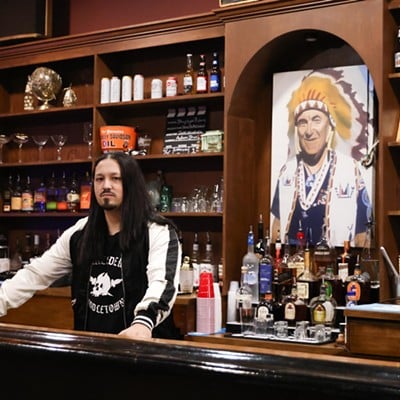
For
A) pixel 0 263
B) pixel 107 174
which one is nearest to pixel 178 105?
pixel 0 263

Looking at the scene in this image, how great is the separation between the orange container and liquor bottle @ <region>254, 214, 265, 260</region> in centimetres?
100

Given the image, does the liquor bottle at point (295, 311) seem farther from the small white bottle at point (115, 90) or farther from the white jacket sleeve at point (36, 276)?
the small white bottle at point (115, 90)

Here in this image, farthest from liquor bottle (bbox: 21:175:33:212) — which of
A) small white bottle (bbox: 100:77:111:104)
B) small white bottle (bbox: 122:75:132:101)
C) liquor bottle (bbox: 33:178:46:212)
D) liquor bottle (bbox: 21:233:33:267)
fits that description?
small white bottle (bbox: 122:75:132:101)

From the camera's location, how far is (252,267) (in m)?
4.20

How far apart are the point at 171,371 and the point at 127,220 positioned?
1808 mm

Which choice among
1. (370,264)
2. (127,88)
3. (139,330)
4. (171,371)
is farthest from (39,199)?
(171,371)

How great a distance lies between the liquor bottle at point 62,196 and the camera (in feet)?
17.1

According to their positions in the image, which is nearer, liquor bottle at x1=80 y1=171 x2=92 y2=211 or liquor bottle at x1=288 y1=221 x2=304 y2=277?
liquor bottle at x1=288 y1=221 x2=304 y2=277

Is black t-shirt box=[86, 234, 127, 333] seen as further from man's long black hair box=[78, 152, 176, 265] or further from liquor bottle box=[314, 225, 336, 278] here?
liquor bottle box=[314, 225, 336, 278]

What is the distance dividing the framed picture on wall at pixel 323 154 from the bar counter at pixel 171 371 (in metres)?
3.15

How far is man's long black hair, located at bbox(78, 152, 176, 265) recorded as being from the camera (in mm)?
2697

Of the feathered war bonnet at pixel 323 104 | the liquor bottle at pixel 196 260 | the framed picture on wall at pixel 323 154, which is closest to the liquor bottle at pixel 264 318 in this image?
the framed picture on wall at pixel 323 154

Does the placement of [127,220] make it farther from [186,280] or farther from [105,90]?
[105,90]

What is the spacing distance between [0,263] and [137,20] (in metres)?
1.88
